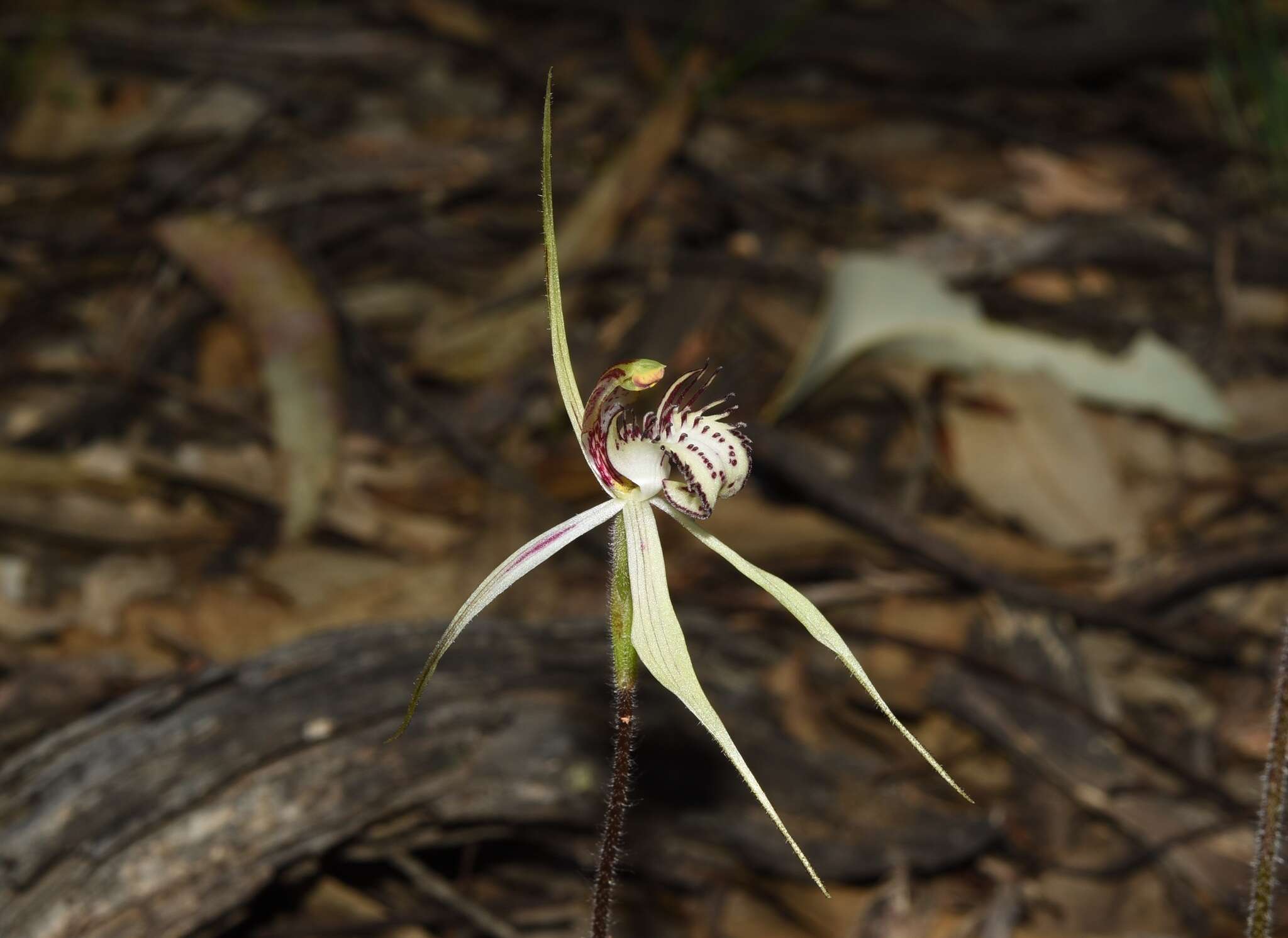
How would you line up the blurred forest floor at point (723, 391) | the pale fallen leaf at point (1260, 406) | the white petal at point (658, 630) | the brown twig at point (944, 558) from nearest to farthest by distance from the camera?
the white petal at point (658, 630) → the blurred forest floor at point (723, 391) → the brown twig at point (944, 558) → the pale fallen leaf at point (1260, 406)

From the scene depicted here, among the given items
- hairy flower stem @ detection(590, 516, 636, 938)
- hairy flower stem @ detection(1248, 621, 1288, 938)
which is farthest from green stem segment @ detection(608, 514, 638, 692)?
hairy flower stem @ detection(1248, 621, 1288, 938)

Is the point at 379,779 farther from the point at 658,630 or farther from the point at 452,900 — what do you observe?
the point at 658,630

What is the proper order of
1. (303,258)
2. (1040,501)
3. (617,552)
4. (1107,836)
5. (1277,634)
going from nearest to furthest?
(617,552), (1107,836), (1277,634), (1040,501), (303,258)

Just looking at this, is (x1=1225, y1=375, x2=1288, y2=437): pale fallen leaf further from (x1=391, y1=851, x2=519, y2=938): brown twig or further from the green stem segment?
the green stem segment

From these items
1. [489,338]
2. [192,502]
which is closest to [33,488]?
[192,502]

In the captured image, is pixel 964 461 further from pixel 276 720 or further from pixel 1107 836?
pixel 276 720

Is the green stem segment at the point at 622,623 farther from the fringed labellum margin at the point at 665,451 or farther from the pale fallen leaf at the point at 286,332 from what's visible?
the pale fallen leaf at the point at 286,332

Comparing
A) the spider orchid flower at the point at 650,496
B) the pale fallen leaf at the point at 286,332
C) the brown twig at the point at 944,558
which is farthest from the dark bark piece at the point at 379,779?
the pale fallen leaf at the point at 286,332
